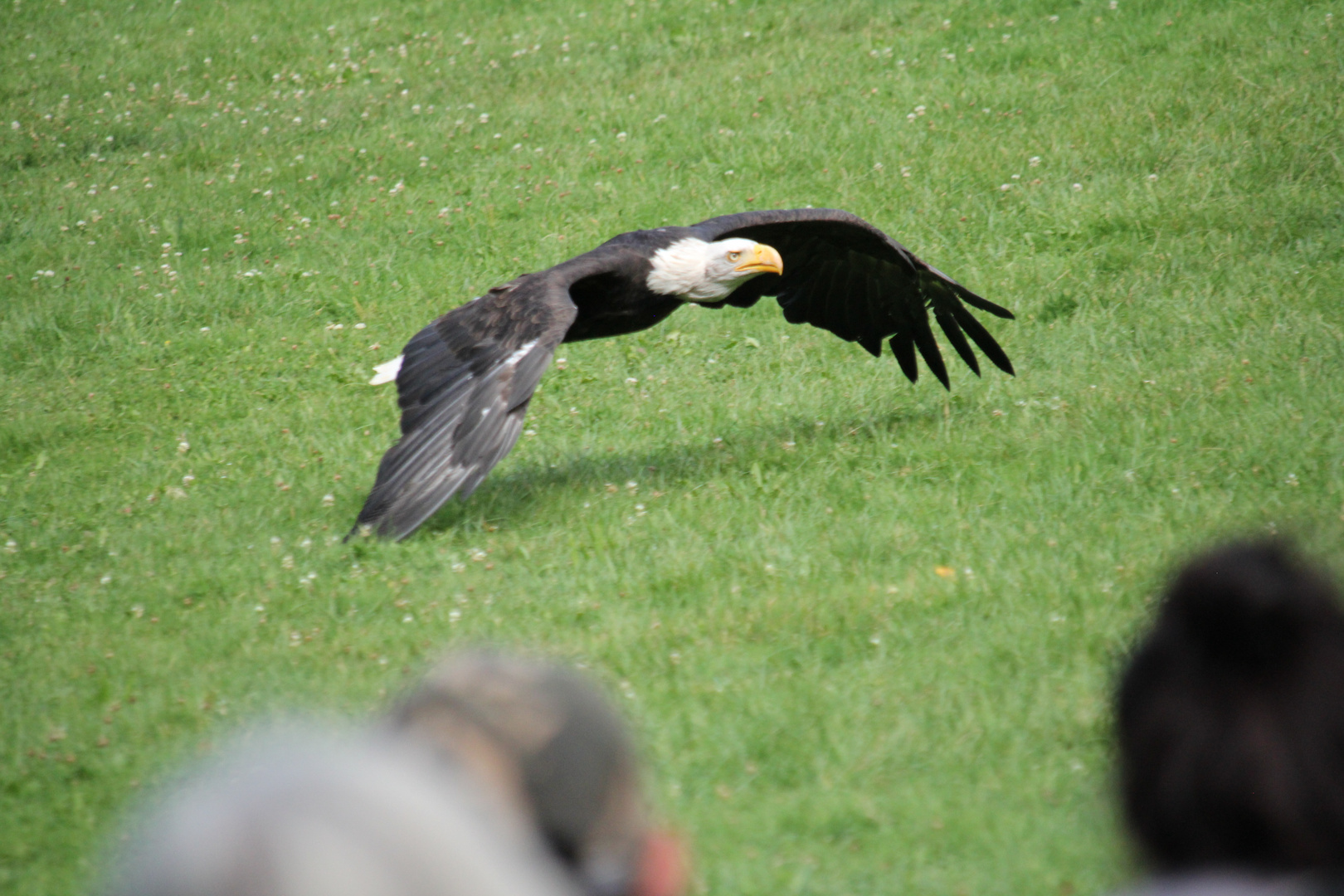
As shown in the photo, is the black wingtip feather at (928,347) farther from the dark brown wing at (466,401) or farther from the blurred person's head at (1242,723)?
the blurred person's head at (1242,723)

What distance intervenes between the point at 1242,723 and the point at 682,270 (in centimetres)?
584

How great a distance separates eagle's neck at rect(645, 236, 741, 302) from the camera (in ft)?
23.0

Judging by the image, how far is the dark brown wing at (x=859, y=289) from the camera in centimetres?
735

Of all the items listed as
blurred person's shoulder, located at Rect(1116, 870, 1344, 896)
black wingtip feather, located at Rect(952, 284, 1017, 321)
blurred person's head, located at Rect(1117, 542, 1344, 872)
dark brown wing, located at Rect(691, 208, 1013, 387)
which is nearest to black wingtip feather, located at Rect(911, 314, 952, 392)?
dark brown wing, located at Rect(691, 208, 1013, 387)

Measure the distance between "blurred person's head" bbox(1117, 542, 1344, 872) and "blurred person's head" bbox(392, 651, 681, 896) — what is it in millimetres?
589

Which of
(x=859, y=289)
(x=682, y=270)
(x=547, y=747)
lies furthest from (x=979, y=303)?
(x=547, y=747)

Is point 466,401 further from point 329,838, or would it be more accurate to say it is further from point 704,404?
point 329,838

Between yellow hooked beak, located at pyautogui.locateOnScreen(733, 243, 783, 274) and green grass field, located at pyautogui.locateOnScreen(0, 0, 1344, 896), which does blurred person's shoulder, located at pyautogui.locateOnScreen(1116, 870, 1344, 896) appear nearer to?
green grass field, located at pyautogui.locateOnScreen(0, 0, 1344, 896)

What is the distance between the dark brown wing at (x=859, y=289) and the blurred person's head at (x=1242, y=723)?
600cm

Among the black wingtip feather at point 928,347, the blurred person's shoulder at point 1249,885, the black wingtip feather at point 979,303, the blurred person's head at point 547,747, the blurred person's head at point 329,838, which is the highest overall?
the blurred person's head at point 329,838

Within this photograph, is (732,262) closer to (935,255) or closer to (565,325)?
(565,325)

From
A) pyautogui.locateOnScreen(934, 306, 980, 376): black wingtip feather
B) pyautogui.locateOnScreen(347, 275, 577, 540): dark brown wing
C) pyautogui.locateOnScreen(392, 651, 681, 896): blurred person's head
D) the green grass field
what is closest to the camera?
pyautogui.locateOnScreen(392, 651, 681, 896): blurred person's head

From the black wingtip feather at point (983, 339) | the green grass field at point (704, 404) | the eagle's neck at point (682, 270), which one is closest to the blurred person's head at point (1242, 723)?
the green grass field at point (704, 404)

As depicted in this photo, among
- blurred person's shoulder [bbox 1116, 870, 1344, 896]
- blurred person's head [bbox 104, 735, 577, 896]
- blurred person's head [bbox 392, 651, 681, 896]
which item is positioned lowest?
blurred person's shoulder [bbox 1116, 870, 1344, 896]
